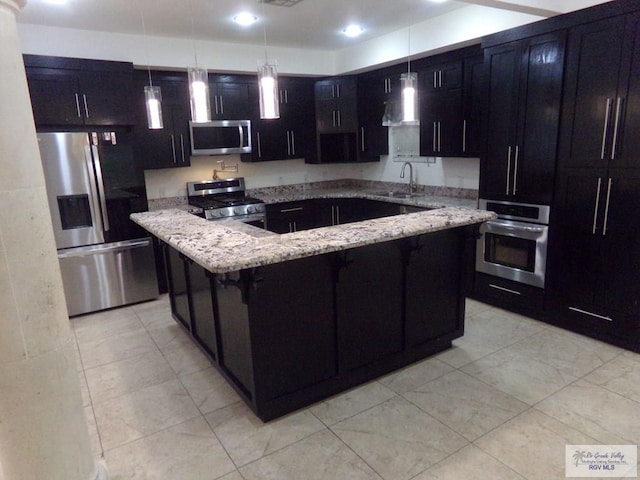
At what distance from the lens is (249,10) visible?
3510 millimetres

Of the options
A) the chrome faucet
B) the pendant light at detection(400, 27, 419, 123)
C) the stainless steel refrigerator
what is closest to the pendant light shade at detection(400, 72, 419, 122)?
the pendant light at detection(400, 27, 419, 123)

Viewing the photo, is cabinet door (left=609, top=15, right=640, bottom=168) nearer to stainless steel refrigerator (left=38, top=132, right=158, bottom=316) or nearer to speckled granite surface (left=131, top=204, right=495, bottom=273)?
speckled granite surface (left=131, top=204, right=495, bottom=273)

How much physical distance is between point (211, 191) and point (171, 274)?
6.05ft

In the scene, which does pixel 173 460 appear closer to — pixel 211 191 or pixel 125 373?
pixel 125 373

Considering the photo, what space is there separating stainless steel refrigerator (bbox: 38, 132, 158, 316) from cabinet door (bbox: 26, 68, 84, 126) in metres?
0.17

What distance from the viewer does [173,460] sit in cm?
217

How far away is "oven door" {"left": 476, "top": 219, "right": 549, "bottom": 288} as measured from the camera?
3.54 m

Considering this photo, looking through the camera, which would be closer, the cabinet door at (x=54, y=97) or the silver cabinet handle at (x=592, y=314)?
the silver cabinet handle at (x=592, y=314)

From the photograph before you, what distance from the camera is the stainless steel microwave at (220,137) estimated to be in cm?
480

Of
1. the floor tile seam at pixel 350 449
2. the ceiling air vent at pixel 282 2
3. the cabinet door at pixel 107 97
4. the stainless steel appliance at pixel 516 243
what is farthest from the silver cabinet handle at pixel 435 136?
the floor tile seam at pixel 350 449

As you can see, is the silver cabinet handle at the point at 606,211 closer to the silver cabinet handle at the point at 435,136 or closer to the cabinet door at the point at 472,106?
the cabinet door at the point at 472,106

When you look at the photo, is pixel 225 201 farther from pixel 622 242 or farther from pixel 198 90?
pixel 622 242

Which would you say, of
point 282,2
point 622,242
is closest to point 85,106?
point 282,2

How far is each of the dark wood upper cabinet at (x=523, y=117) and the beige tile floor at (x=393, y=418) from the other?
1.31m
